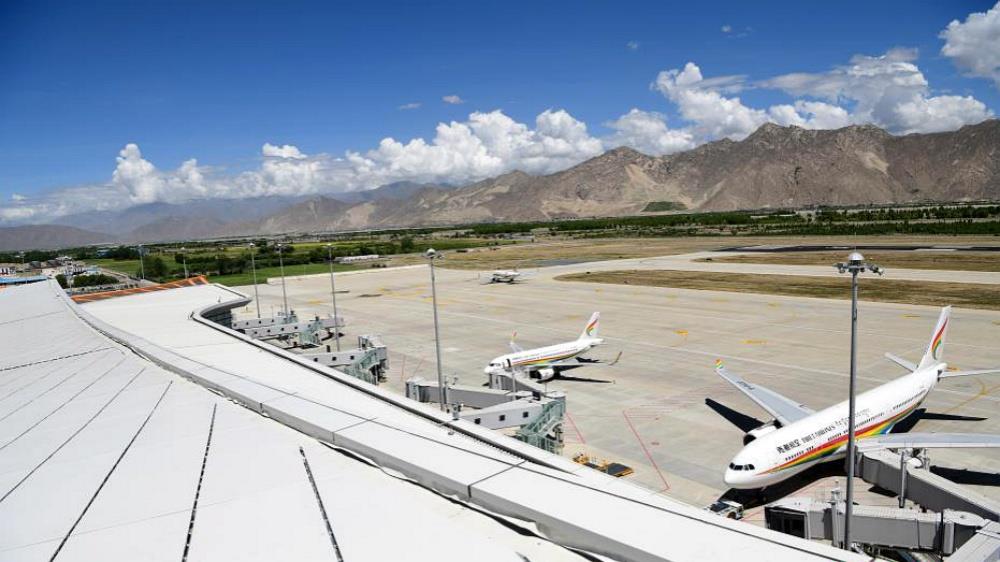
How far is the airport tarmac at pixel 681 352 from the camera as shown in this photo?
1185 inches

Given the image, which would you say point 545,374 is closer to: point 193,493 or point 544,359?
point 544,359

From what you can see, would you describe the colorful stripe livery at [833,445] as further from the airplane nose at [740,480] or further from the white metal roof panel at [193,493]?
the white metal roof panel at [193,493]

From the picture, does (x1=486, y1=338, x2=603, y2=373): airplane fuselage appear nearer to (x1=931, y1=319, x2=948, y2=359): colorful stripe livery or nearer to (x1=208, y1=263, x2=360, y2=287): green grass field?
(x1=931, y1=319, x2=948, y2=359): colorful stripe livery

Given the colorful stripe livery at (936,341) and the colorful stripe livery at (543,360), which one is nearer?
the colorful stripe livery at (936,341)

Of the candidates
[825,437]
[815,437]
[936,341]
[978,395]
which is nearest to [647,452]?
[815,437]

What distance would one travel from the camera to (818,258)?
116 m

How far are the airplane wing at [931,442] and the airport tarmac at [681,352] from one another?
234cm

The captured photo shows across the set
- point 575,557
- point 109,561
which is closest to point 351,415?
point 109,561

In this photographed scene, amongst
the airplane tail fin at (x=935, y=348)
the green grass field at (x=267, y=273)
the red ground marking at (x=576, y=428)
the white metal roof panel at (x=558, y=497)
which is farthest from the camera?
the green grass field at (x=267, y=273)

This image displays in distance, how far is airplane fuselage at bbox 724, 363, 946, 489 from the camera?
928 inches

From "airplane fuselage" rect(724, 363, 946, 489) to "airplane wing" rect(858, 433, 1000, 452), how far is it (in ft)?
5.05

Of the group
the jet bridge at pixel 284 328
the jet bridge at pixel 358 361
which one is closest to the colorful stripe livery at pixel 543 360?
the jet bridge at pixel 358 361

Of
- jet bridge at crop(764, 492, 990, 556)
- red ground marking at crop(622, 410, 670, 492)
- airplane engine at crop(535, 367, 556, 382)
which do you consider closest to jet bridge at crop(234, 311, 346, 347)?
airplane engine at crop(535, 367, 556, 382)

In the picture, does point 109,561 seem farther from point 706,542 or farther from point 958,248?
point 958,248
